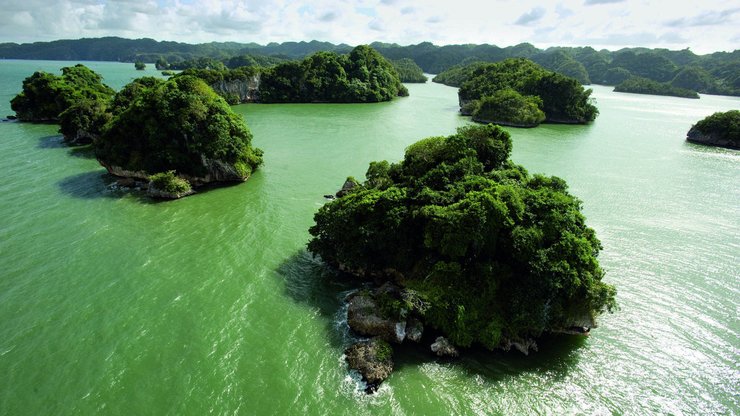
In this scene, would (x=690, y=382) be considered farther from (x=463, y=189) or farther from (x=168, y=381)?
(x=168, y=381)

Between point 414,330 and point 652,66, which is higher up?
point 652,66

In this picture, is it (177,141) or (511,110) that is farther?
(511,110)

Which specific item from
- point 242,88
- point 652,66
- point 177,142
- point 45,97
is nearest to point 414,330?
point 177,142

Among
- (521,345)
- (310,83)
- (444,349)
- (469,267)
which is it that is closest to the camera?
(444,349)

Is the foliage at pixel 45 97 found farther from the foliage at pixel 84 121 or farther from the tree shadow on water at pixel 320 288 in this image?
the tree shadow on water at pixel 320 288

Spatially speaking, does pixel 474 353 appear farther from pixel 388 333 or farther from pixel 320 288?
pixel 320 288

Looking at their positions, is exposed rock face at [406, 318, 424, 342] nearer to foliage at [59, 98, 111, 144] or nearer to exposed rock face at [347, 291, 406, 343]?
exposed rock face at [347, 291, 406, 343]

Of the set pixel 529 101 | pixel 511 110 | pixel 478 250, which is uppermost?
pixel 529 101

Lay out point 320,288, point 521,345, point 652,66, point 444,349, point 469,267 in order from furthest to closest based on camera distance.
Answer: point 652,66 < point 320,288 < point 469,267 < point 521,345 < point 444,349

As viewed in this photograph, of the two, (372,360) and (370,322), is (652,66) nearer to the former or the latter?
(370,322)
